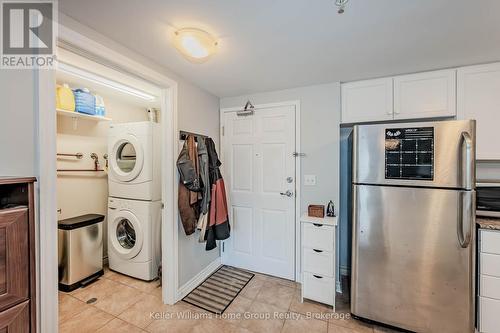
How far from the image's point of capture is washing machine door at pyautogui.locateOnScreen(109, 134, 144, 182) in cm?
241

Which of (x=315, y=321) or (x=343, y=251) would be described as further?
(x=343, y=251)

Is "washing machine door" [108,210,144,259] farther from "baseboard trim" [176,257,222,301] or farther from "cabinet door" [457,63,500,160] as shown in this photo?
"cabinet door" [457,63,500,160]

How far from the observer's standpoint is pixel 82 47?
4.48ft

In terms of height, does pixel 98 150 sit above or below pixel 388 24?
below

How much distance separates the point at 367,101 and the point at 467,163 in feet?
3.29

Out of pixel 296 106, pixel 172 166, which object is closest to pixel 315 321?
pixel 172 166

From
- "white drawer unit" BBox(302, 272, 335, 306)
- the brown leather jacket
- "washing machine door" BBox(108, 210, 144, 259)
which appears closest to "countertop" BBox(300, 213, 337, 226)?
"white drawer unit" BBox(302, 272, 335, 306)

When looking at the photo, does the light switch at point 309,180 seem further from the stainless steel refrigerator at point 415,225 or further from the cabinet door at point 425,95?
the cabinet door at point 425,95

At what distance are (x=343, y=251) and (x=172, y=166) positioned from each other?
226cm

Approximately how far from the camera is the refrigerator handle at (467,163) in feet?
4.78

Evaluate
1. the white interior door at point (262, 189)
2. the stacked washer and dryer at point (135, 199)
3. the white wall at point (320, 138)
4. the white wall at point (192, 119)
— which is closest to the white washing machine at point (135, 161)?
the stacked washer and dryer at point (135, 199)

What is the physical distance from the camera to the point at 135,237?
100 inches

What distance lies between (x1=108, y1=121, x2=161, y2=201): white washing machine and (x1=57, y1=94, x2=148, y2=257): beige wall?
0.37 m

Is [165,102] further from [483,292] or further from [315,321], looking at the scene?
[483,292]
